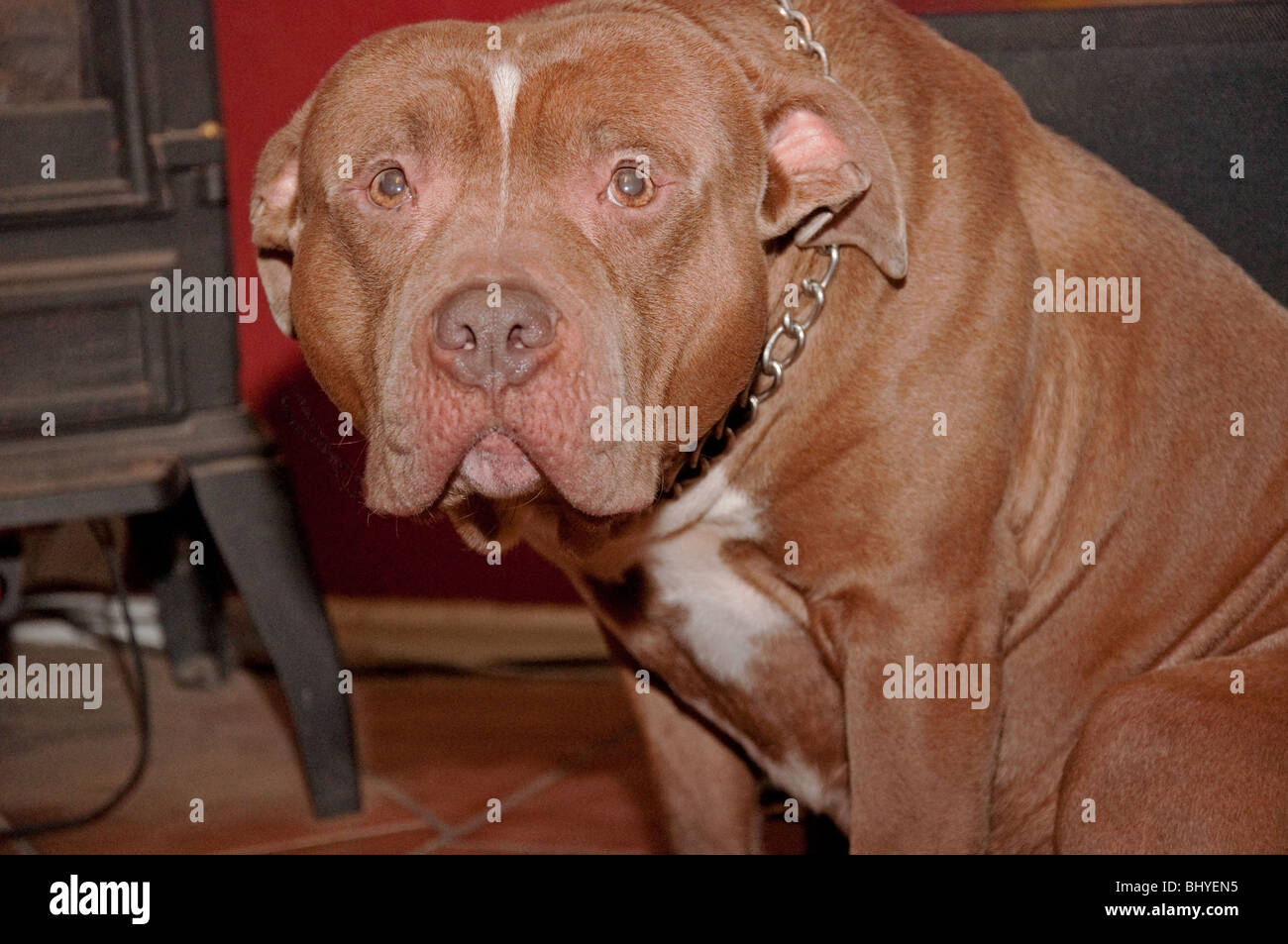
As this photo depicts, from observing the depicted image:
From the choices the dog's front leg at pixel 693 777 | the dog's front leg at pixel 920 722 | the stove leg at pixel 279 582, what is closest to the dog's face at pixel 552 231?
the dog's front leg at pixel 920 722

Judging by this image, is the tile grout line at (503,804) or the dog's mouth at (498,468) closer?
the dog's mouth at (498,468)

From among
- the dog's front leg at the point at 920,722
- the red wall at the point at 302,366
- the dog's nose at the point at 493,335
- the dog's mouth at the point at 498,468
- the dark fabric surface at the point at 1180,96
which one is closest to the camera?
the dog's nose at the point at 493,335

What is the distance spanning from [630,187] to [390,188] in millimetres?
282

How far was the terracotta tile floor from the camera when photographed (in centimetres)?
284

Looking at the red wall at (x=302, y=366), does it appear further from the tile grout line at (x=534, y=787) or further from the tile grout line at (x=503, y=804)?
the tile grout line at (x=503, y=804)

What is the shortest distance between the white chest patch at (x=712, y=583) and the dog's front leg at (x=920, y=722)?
18 cm

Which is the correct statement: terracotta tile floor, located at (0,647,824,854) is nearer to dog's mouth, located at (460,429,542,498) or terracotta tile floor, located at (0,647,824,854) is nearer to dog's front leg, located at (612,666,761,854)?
dog's front leg, located at (612,666,761,854)

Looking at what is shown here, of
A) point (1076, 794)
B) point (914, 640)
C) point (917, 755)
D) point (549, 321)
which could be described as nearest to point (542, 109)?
point (549, 321)

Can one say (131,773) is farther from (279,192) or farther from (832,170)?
(832,170)

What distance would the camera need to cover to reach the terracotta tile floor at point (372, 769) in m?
2.84

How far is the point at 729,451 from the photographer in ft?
6.31

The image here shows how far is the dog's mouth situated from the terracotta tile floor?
1281mm
